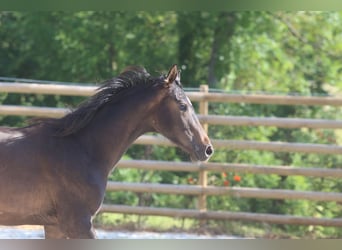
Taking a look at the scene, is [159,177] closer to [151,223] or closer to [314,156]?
[151,223]

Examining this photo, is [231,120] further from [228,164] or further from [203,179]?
[203,179]

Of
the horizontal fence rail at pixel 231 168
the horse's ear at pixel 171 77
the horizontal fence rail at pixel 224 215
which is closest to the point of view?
the horse's ear at pixel 171 77

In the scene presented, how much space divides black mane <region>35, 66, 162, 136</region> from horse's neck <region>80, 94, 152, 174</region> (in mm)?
62

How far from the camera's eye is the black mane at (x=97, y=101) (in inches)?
159

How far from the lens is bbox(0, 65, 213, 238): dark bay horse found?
12.3 ft

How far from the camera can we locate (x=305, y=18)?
1120cm

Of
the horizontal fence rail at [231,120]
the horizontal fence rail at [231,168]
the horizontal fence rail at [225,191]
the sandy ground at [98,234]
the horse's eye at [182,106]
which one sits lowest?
the sandy ground at [98,234]

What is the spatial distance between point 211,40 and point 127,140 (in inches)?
268

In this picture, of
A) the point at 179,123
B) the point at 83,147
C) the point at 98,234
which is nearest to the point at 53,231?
the point at 83,147

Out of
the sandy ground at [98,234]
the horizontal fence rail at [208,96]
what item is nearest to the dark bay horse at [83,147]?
the sandy ground at [98,234]

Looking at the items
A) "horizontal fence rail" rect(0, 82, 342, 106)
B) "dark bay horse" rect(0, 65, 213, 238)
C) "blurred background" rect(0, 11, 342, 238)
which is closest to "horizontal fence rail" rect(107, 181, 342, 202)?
"horizontal fence rail" rect(0, 82, 342, 106)

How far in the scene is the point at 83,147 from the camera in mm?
4016

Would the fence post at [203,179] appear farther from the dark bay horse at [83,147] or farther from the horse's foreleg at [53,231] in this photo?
the horse's foreleg at [53,231]

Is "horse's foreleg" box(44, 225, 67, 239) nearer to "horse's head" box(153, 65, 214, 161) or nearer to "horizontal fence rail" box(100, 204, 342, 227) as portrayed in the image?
"horse's head" box(153, 65, 214, 161)
